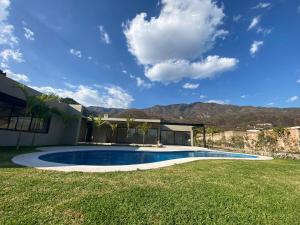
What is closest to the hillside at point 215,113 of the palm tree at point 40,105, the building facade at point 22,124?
the building facade at point 22,124

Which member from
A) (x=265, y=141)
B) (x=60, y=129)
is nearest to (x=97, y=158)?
(x=60, y=129)

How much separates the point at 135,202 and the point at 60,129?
56.8ft

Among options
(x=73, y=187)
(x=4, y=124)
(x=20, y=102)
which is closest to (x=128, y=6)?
(x=20, y=102)

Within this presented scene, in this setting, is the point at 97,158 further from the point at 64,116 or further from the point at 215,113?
the point at 215,113

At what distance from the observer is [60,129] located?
18.2 meters

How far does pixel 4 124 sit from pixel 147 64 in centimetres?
1852

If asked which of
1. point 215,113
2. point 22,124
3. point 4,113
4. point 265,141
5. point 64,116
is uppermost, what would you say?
point 215,113

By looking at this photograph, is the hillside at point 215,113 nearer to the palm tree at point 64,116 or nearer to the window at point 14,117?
the palm tree at point 64,116

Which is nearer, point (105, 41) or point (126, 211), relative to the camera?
point (126, 211)

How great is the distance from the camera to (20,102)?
1270 centimetres

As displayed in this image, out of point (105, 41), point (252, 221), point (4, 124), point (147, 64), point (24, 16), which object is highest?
point (147, 64)

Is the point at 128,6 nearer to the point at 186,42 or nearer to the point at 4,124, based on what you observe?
the point at 186,42

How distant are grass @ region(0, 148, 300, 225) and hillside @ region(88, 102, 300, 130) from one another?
69289 mm

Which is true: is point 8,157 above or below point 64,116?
below
